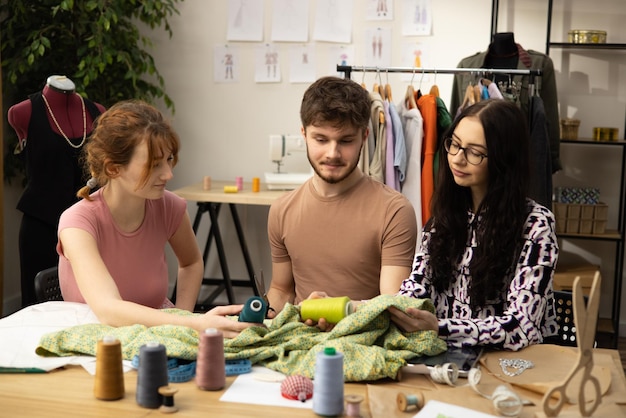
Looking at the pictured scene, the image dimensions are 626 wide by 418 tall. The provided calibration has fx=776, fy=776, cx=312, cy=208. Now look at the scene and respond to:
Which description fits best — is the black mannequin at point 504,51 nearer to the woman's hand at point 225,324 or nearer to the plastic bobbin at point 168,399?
the woman's hand at point 225,324

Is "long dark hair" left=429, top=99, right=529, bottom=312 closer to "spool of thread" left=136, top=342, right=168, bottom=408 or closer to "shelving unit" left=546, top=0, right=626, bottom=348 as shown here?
"spool of thread" left=136, top=342, right=168, bottom=408

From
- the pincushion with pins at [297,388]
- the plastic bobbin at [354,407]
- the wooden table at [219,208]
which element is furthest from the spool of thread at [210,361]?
the wooden table at [219,208]

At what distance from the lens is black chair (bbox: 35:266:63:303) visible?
228cm

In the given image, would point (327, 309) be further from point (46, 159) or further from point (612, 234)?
point (612, 234)

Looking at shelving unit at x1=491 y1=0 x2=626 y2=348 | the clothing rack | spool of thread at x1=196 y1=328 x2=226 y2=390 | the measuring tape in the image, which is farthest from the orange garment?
spool of thread at x1=196 y1=328 x2=226 y2=390

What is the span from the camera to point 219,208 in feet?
15.8

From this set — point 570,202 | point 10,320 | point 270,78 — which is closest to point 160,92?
point 270,78

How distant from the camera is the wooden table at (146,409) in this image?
1470 millimetres

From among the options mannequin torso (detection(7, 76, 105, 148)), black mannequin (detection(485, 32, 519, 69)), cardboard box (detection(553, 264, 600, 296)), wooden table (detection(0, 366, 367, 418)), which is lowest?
cardboard box (detection(553, 264, 600, 296))

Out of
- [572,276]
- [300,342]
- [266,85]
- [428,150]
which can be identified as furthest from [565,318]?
[266,85]

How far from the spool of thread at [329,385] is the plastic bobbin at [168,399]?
10.8 inches

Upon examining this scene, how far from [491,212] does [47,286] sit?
1.31 meters

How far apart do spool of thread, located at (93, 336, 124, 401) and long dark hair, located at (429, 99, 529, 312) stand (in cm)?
94

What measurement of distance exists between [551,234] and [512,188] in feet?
0.51
